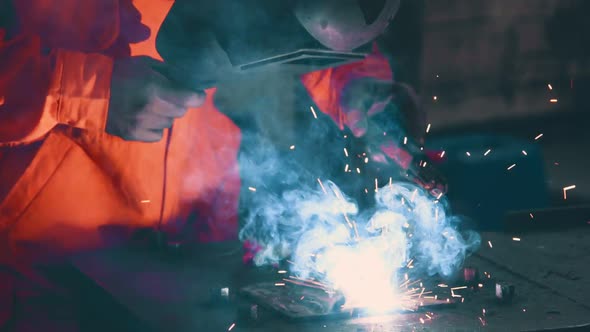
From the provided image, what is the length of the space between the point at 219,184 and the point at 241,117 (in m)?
0.40

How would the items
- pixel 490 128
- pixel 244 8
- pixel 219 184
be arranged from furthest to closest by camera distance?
pixel 490 128 < pixel 219 184 < pixel 244 8

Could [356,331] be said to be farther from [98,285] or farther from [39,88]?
[39,88]

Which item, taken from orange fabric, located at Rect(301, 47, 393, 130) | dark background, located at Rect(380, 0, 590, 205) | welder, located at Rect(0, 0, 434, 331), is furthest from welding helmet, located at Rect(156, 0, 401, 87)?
dark background, located at Rect(380, 0, 590, 205)

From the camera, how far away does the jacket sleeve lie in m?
2.64

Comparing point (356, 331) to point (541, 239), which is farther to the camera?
point (541, 239)

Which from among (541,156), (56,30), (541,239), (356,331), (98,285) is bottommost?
(356,331)

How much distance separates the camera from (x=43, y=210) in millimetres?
3033

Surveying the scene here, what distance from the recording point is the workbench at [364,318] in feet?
5.86

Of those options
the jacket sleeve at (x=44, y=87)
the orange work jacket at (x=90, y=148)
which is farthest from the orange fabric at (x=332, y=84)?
the jacket sleeve at (x=44, y=87)

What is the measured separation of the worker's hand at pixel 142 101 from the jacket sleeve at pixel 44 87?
5cm

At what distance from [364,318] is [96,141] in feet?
5.90

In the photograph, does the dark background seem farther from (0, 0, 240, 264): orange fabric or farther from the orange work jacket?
(0, 0, 240, 264): orange fabric

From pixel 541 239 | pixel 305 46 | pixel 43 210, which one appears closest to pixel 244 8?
pixel 305 46

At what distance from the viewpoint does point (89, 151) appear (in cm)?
307
